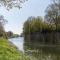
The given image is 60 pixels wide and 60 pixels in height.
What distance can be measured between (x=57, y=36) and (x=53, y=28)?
126cm

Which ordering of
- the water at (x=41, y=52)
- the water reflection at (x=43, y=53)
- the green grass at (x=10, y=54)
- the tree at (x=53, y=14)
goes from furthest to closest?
1. the tree at (x=53, y=14)
2. the water at (x=41, y=52)
3. the water reflection at (x=43, y=53)
4. the green grass at (x=10, y=54)

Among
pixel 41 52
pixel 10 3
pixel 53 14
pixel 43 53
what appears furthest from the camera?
pixel 53 14

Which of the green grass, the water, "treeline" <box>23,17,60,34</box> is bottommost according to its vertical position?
the water

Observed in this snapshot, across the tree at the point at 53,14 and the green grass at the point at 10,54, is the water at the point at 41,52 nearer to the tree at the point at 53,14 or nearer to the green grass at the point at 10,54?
the green grass at the point at 10,54

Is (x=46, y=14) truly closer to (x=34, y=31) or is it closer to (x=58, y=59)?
(x=34, y=31)

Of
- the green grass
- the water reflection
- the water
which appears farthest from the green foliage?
the green grass

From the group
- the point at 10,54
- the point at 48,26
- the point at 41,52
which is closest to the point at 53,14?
the point at 48,26

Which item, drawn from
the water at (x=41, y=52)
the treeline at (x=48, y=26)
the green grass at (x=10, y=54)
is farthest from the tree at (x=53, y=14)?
the green grass at (x=10, y=54)

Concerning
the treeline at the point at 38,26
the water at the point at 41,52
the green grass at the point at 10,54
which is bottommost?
the water at the point at 41,52

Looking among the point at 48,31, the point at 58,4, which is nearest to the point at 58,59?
the point at 58,4

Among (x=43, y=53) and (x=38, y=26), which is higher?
(x=38, y=26)

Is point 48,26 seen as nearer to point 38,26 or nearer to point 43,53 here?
point 38,26

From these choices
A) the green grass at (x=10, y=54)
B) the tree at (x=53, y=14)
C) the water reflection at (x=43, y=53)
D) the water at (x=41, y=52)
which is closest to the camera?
the green grass at (x=10, y=54)

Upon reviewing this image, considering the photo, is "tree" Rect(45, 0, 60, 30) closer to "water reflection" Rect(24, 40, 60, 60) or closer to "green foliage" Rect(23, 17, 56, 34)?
"green foliage" Rect(23, 17, 56, 34)
